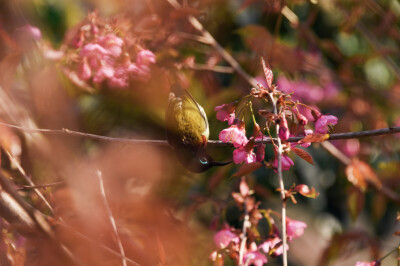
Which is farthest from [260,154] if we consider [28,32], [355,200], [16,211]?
[355,200]

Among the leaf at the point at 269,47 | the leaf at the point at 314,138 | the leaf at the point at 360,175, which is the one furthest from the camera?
the leaf at the point at 360,175

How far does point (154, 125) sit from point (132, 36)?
0.80 feet

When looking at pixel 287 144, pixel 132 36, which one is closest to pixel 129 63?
pixel 132 36

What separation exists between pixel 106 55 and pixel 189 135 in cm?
36

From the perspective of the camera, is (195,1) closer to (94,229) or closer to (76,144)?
(76,144)

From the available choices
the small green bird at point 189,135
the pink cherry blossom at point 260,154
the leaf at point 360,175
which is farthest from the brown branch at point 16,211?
the leaf at point 360,175

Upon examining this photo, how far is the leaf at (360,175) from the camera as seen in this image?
1172mm

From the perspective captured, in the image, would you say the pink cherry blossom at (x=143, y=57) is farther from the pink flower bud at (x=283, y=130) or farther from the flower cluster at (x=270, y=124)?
the pink flower bud at (x=283, y=130)

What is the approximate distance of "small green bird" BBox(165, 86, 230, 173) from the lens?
0.62 m

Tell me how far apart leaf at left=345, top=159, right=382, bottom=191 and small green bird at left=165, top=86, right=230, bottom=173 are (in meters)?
0.66

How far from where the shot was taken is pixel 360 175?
1182 mm

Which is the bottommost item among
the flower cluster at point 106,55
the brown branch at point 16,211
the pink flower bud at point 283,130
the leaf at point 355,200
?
the brown branch at point 16,211

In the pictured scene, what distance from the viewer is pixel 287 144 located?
598 millimetres

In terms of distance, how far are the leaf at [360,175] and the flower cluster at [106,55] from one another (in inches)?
23.7
